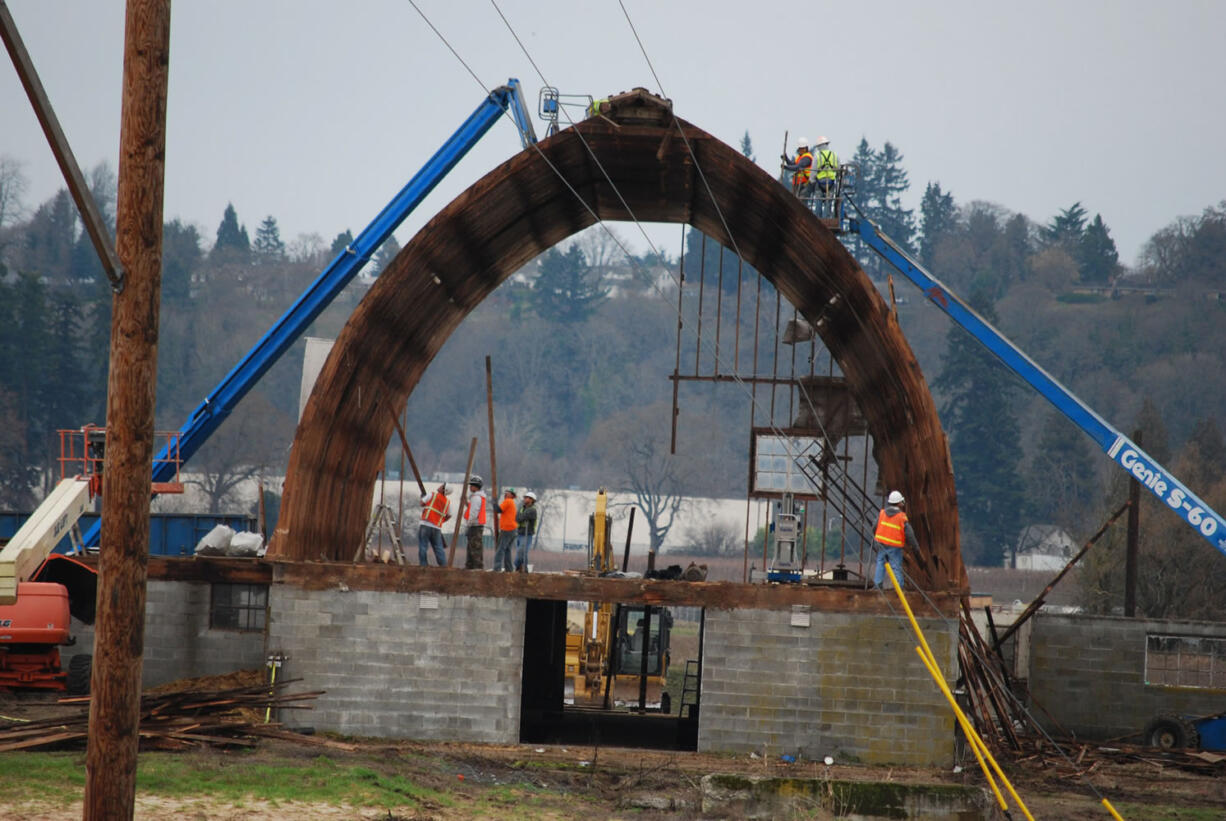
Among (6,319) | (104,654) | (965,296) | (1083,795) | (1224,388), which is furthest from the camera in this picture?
(965,296)

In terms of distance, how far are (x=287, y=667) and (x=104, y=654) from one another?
38.4 feet

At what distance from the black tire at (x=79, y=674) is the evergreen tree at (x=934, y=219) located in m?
119

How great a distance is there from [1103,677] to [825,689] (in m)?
10.8

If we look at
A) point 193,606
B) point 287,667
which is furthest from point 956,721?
point 193,606

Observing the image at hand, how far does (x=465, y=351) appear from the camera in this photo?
125562 mm

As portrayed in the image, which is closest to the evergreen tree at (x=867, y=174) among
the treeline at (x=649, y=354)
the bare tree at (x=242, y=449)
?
the treeline at (x=649, y=354)

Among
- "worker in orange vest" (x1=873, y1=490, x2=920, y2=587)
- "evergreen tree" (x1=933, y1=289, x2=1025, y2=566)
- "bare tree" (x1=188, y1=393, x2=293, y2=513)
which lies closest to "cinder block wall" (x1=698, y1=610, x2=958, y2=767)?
"worker in orange vest" (x1=873, y1=490, x2=920, y2=587)

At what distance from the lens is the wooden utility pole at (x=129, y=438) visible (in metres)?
10.2

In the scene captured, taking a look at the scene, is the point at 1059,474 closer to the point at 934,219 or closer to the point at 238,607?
the point at 934,219

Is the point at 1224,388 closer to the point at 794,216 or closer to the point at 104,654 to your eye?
the point at 794,216

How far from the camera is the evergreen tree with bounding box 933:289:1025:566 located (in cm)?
→ 9238

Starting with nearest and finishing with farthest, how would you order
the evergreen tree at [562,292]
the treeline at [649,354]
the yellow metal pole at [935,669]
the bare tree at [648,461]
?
the yellow metal pole at [935,669]
the treeline at [649,354]
the bare tree at [648,461]
the evergreen tree at [562,292]

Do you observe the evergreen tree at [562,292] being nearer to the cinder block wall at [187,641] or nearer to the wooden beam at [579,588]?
the cinder block wall at [187,641]

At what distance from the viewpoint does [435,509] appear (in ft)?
79.9
